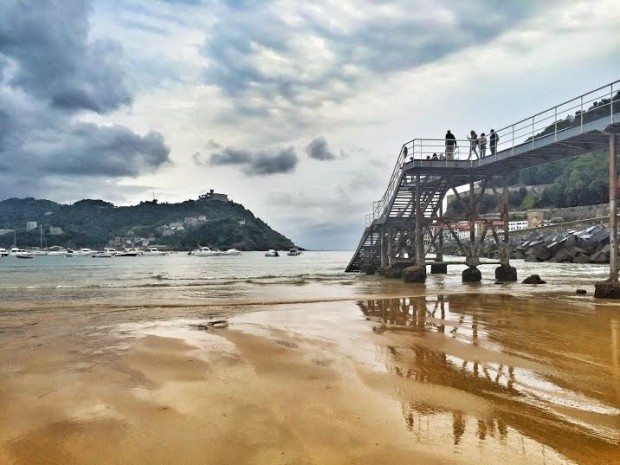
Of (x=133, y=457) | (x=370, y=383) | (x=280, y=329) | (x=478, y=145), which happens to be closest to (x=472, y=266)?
(x=478, y=145)

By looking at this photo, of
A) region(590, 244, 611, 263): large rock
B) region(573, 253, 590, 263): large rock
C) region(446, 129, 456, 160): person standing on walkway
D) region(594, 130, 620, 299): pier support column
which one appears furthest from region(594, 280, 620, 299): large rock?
region(573, 253, 590, 263): large rock

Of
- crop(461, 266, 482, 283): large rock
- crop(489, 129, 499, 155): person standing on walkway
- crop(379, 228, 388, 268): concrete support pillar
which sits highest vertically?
crop(489, 129, 499, 155): person standing on walkway

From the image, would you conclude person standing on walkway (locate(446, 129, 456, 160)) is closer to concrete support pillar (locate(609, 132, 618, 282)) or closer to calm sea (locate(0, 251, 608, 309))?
calm sea (locate(0, 251, 608, 309))

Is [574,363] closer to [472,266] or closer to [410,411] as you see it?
[410,411]

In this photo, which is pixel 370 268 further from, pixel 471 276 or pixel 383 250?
pixel 471 276

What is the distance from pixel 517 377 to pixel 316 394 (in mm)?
3170

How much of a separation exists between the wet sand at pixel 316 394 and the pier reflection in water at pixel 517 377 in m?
0.03

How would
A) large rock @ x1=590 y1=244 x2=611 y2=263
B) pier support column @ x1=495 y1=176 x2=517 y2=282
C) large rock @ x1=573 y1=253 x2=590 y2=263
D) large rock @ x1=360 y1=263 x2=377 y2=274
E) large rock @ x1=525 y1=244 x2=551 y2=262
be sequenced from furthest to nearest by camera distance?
1. large rock @ x1=525 y1=244 x2=551 y2=262
2. large rock @ x1=573 y1=253 x2=590 y2=263
3. large rock @ x1=590 y1=244 x2=611 y2=263
4. large rock @ x1=360 y1=263 x2=377 y2=274
5. pier support column @ x1=495 y1=176 x2=517 y2=282

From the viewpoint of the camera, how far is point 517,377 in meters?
6.35

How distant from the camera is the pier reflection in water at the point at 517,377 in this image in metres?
4.20

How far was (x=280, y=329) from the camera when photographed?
10680 mm

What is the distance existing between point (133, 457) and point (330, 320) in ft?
28.0

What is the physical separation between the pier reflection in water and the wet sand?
27 mm

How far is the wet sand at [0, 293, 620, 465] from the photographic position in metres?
4.02
